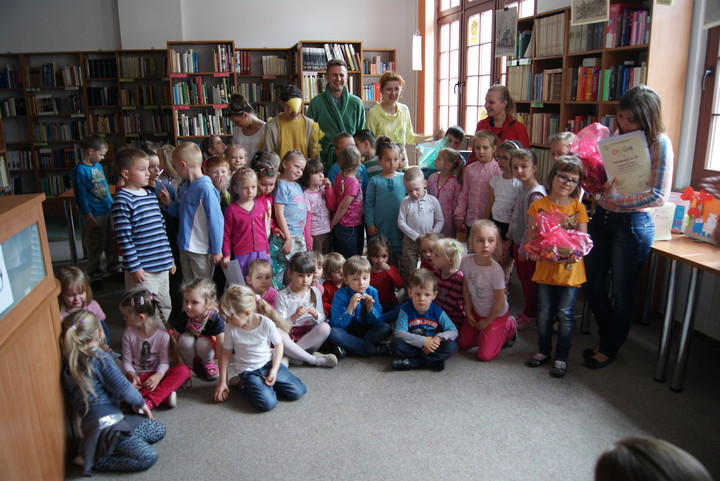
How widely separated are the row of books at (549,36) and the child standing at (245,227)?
115 inches

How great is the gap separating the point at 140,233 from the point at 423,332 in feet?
5.77

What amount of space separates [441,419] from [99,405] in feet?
5.15

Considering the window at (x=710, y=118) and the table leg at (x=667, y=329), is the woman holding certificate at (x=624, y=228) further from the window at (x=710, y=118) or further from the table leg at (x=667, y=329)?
the window at (x=710, y=118)

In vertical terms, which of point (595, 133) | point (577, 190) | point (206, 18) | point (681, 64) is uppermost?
point (206, 18)

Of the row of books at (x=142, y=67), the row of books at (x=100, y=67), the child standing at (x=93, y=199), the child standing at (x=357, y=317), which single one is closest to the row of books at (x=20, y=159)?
the row of books at (x=100, y=67)

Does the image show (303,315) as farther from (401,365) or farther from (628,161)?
(628,161)

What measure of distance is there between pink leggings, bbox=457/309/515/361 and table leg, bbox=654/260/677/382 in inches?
32.5

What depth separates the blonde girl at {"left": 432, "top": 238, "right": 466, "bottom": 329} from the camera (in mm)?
3369

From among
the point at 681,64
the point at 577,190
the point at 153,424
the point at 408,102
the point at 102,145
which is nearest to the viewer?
the point at 153,424

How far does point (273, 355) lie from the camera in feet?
9.43

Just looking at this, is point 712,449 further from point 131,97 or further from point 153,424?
point 131,97

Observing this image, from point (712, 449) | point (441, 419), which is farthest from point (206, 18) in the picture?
point (712, 449)

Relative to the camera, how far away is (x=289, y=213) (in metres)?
3.67

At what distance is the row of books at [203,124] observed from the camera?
761 cm
